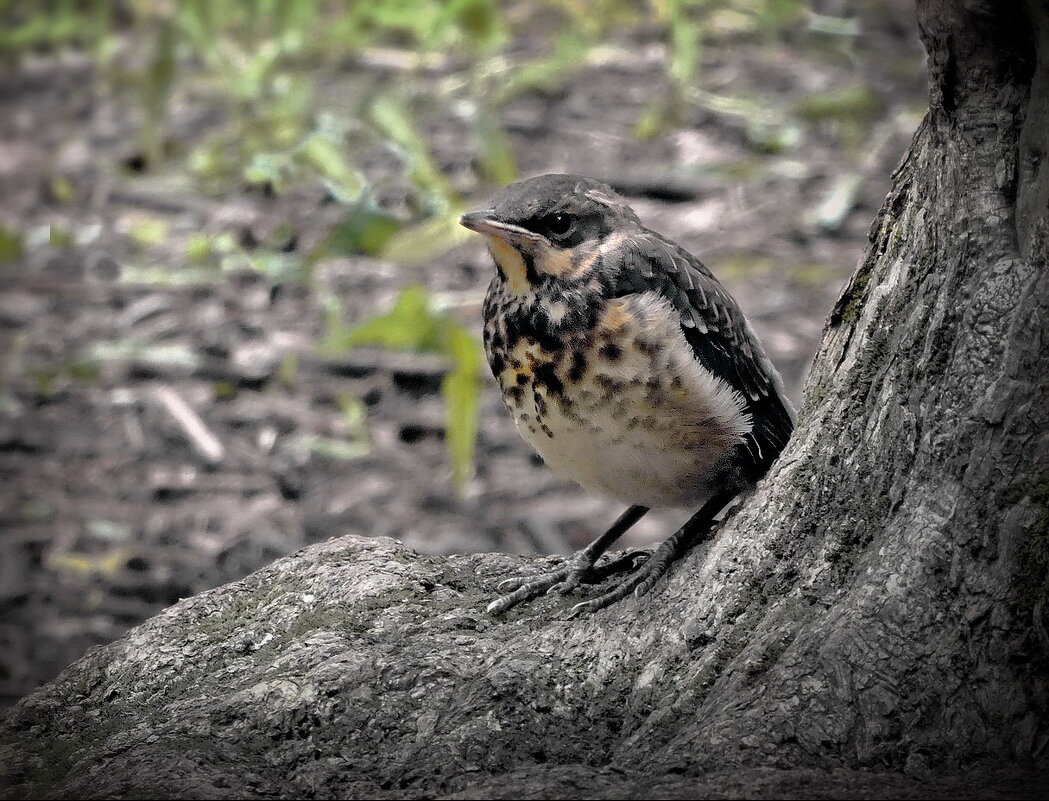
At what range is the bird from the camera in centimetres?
353

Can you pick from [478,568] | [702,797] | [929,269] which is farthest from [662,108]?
[702,797]

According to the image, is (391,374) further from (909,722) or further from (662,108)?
(909,722)

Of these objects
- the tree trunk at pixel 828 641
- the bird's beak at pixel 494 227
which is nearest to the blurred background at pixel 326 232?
the bird's beak at pixel 494 227

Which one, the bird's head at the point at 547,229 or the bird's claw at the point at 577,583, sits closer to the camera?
the bird's claw at the point at 577,583

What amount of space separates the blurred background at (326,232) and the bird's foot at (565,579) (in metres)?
1.78

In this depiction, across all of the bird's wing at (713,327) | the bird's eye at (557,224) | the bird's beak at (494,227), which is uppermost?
the bird's eye at (557,224)

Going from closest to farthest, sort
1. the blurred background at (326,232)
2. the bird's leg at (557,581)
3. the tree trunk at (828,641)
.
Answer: the tree trunk at (828,641) → the bird's leg at (557,581) → the blurred background at (326,232)

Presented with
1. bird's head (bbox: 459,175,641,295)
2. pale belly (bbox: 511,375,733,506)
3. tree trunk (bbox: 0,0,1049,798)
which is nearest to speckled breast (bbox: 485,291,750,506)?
pale belly (bbox: 511,375,733,506)

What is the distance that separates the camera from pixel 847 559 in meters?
2.81

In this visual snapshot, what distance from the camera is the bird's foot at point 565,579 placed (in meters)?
3.52

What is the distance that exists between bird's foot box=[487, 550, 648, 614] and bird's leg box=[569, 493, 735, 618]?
5.9 inches

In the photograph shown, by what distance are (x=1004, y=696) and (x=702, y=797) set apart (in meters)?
0.64

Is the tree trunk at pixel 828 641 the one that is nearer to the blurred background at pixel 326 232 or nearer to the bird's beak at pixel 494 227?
the bird's beak at pixel 494 227

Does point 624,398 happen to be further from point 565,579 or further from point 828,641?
point 828,641
